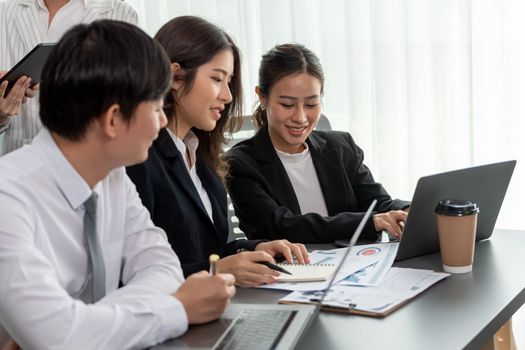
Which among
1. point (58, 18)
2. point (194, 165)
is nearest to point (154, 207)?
point (194, 165)

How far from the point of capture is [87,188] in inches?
51.4

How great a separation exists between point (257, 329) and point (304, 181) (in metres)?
1.13

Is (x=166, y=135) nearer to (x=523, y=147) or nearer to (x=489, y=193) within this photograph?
(x=489, y=193)

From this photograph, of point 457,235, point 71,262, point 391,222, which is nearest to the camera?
point 71,262

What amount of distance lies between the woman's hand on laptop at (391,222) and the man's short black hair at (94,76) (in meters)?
0.80

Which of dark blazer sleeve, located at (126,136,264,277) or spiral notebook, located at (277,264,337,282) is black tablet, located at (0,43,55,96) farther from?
spiral notebook, located at (277,264,337,282)

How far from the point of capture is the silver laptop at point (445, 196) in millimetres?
1625

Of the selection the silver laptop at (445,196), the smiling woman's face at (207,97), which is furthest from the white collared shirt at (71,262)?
the silver laptop at (445,196)

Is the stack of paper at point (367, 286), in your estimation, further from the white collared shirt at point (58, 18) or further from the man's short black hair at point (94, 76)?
the white collared shirt at point (58, 18)

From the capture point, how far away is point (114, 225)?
1.45 m

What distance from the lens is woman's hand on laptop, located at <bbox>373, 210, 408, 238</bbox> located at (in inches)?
74.4

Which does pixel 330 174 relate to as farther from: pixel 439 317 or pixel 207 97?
pixel 439 317

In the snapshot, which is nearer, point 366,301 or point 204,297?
point 204,297

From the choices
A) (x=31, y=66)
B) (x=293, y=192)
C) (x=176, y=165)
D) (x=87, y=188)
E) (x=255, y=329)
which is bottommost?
(x=293, y=192)
